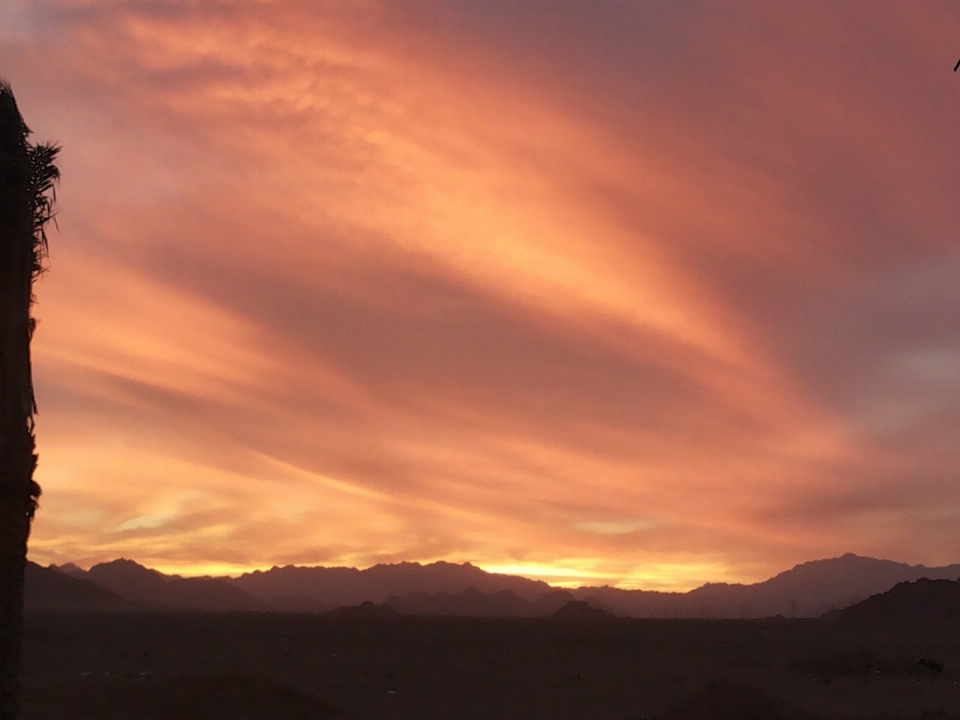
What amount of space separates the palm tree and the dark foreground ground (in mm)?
11875

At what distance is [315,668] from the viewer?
52.8 m

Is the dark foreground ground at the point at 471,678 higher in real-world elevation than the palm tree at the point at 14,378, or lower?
lower

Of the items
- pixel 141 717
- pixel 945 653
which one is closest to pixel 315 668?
pixel 141 717

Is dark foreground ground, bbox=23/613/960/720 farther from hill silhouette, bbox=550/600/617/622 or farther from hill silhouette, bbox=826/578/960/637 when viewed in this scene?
hill silhouette, bbox=550/600/617/622

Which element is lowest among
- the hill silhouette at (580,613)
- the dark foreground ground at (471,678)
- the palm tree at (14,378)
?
the dark foreground ground at (471,678)

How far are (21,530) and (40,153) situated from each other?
5.60 m

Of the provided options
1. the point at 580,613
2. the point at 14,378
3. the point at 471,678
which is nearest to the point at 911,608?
the point at 580,613

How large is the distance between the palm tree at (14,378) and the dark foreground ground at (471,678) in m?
11.9

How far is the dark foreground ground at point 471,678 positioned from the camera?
26.2 m

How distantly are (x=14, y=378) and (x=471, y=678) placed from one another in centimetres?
4149

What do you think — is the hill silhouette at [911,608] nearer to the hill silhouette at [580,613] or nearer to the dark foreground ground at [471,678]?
the hill silhouette at [580,613]

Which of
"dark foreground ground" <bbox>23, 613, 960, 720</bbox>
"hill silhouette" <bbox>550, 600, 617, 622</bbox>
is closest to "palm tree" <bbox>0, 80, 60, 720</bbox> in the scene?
"dark foreground ground" <bbox>23, 613, 960, 720</bbox>

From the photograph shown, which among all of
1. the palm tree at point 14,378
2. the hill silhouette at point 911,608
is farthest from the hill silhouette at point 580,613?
the palm tree at point 14,378

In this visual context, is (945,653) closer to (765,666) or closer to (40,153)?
(765,666)
